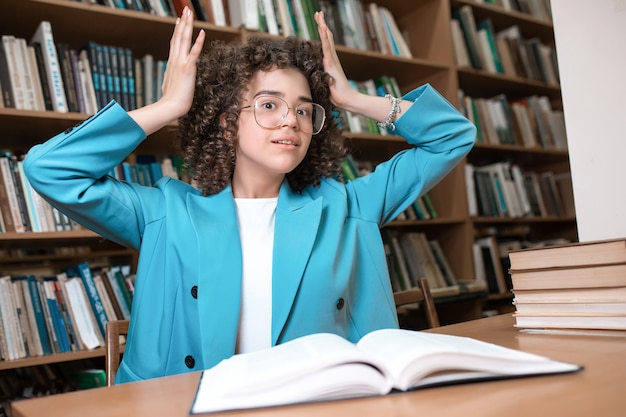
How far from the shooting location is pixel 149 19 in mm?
2236

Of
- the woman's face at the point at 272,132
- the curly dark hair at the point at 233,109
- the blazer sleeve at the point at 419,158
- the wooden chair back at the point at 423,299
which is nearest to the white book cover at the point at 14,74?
the curly dark hair at the point at 233,109

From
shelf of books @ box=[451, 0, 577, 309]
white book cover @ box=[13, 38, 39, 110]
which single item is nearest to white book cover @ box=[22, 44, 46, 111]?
white book cover @ box=[13, 38, 39, 110]

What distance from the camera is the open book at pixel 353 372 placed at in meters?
0.62

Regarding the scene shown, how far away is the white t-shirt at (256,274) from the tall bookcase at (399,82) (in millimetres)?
885

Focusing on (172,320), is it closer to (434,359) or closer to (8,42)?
(434,359)

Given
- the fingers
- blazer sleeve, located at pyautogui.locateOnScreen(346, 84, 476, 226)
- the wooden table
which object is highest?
the fingers

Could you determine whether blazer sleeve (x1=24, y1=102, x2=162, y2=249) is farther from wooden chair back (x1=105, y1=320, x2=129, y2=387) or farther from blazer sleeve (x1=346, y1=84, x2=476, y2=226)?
blazer sleeve (x1=346, y1=84, x2=476, y2=226)

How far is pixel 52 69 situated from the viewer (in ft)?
6.86

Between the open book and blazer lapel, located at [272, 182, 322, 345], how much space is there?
0.54m

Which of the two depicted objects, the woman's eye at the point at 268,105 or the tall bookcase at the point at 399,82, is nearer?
the woman's eye at the point at 268,105

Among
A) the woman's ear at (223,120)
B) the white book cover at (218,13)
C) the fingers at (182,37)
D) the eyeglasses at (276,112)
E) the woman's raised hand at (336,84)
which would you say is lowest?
the eyeglasses at (276,112)

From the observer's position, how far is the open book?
62cm

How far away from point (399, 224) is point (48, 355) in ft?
5.41

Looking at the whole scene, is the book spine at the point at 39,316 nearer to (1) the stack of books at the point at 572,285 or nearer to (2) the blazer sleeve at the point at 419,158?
(2) the blazer sleeve at the point at 419,158
